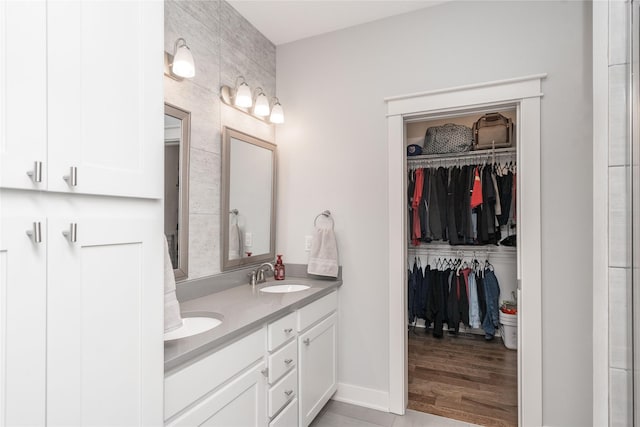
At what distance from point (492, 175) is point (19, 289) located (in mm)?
3530

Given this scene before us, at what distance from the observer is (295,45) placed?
8.56ft

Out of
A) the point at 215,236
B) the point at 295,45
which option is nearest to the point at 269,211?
the point at 215,236

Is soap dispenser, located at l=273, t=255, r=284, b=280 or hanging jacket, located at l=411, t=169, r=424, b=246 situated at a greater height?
hanging jacket, located at l=411, t=169, r=424, b=246

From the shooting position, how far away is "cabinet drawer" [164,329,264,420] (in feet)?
3.61

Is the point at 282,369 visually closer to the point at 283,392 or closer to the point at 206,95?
the point at 283,392

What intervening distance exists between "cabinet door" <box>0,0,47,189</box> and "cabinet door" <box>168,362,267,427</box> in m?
0.88

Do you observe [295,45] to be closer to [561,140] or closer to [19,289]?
[561,140]

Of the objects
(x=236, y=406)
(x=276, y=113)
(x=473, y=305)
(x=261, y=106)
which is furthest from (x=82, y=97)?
(x=473, y=305)

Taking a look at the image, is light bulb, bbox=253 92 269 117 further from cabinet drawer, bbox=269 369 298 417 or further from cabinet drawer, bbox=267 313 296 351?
cabinet drawer, bbox=269 369 298 417

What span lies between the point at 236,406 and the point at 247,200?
4.16ft

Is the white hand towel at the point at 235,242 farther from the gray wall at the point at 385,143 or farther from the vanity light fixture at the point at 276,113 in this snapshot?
the vanity light fixture at the point at 276,113

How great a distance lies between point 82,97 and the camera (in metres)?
0.82

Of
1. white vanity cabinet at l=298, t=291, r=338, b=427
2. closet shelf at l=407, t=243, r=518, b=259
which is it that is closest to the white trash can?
closet shelf at l=407, t=243, r=518, b=259

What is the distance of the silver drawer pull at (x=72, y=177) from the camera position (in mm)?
782
